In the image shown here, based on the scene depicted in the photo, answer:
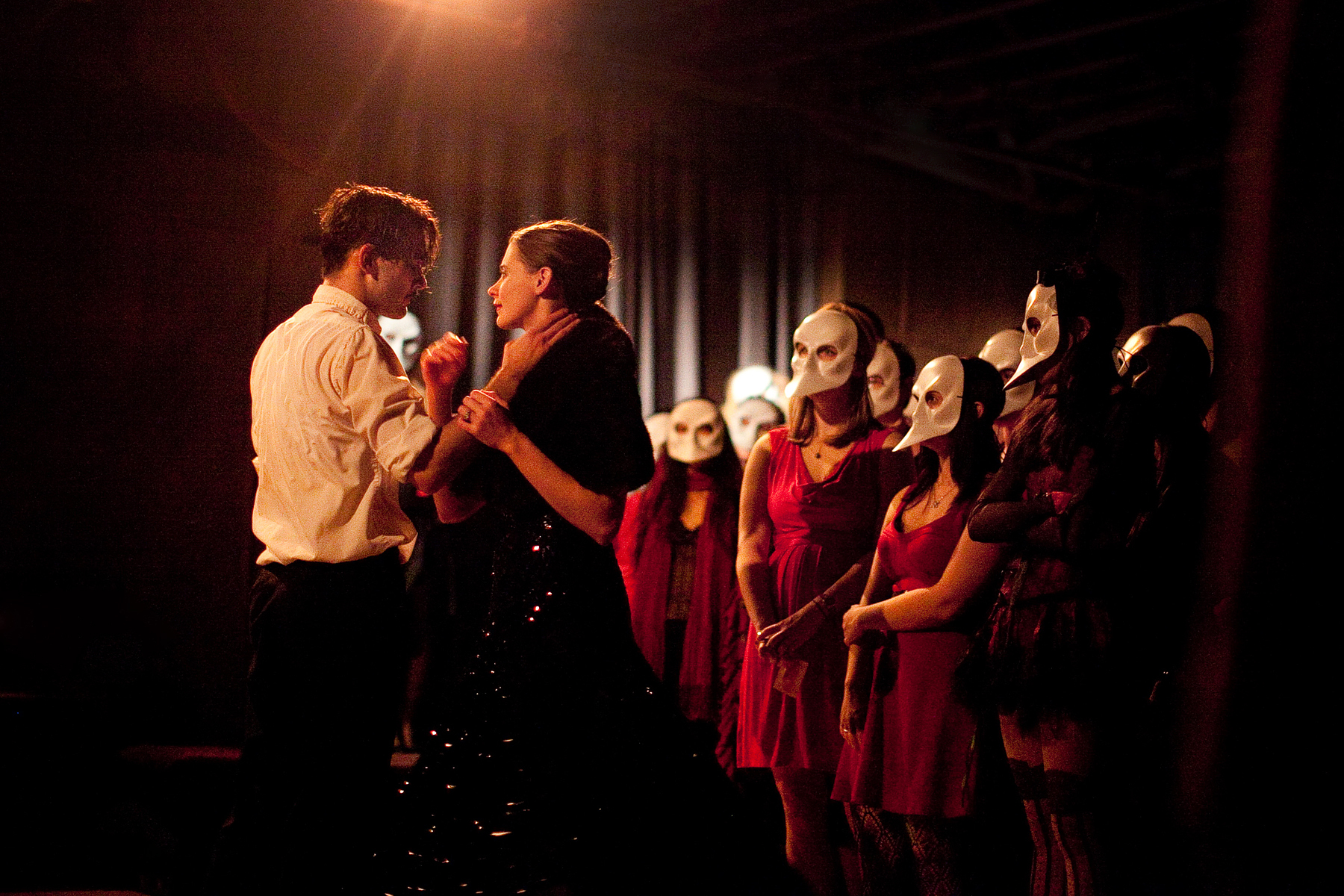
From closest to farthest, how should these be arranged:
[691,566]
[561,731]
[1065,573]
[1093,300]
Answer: [561,731] < [1065,573] < [1093,300] < [691,566]

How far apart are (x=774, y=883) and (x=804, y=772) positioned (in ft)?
2.02

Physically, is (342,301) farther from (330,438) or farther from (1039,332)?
(1039,332)

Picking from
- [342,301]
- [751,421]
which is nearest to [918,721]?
[342,301]

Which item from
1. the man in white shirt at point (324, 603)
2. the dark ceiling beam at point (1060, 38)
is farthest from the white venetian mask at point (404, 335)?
the dark ceiling beam at point (1060, 38)

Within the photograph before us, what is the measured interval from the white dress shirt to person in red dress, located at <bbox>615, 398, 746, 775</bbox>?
211 cm

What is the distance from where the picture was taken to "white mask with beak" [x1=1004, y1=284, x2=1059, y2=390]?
85.0 inches

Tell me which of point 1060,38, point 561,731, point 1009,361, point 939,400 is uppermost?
point 1060,38

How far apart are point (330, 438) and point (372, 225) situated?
472mm

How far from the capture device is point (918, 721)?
237 cm

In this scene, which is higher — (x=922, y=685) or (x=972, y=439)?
(x=972, y=439)

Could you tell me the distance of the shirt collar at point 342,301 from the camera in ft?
7.09

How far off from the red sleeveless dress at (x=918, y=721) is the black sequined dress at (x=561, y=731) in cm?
72

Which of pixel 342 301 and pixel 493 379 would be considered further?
pixel 342 301

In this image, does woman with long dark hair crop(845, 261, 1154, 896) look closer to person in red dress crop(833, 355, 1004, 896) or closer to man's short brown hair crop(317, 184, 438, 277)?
person in red dress crop(833, 355, 1004, 896)
